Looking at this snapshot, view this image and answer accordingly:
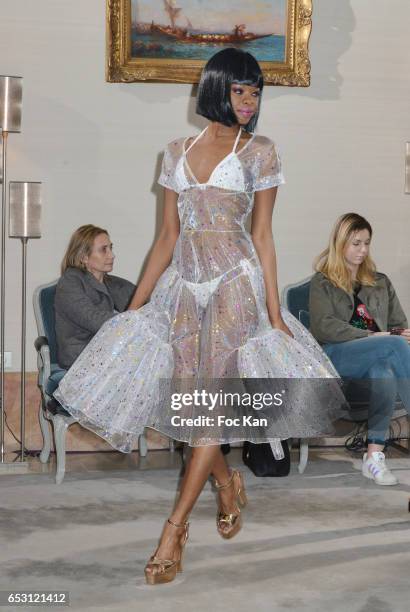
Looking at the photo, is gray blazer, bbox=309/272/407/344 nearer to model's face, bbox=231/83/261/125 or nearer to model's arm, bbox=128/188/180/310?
model's arm, bbox=128/188/180/310

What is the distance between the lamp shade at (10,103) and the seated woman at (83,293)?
626 millimetres

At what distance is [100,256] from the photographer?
5.20 m

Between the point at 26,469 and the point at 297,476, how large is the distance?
1.35m

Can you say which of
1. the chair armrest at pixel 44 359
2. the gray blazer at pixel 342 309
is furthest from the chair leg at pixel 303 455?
the chair armrest at pixel 44 359

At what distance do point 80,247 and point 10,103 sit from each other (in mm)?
801

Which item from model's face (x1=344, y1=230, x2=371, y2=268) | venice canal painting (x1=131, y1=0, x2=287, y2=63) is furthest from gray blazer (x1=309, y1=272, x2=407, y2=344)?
venice canal painting (x1=131, y1=0, x2=287, y2=63)

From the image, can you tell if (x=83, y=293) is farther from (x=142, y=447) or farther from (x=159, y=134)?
(x=159, y=134)

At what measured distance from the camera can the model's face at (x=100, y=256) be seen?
5191 millimetres

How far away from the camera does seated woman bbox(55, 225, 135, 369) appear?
504cm

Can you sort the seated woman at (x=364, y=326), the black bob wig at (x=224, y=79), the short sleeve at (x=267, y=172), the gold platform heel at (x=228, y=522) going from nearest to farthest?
the black bob wig at (x=224, y=79), the short sleeve at (x=267, y=172), the gold platform heel at (x=228, y=522), the seated woman at (x=364, y=326)

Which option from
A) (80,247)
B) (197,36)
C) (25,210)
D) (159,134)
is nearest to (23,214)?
(25,210)

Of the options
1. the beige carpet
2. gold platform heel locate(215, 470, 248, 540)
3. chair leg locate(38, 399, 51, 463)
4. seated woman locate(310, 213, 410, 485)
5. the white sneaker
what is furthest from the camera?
chair leg locate(38, 399, 51, 463)

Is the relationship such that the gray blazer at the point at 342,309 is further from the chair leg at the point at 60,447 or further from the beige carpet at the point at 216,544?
the chair leg at the point at 60,447

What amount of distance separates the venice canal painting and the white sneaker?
2313 mm
